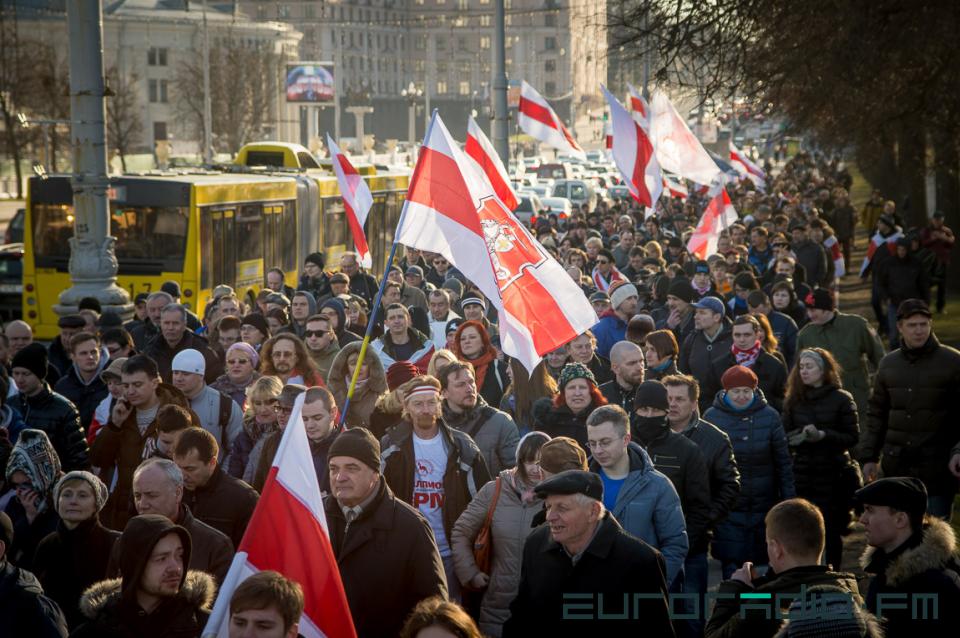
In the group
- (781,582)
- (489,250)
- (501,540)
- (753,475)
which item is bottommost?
(753,475)

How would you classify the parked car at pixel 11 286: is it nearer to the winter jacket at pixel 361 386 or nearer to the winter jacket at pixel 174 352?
the winter jacket at pixel 174 352

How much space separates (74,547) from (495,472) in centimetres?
246

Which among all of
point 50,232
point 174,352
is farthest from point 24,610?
point 50,232

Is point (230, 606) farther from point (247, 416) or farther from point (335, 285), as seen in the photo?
point (335, 285)

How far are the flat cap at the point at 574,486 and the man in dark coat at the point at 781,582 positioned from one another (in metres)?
0.55

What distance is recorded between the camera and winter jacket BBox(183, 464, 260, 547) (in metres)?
6.30

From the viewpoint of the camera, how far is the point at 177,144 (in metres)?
98.9

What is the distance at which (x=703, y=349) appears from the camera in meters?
11.0

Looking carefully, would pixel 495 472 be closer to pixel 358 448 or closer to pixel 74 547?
pixel 358 448

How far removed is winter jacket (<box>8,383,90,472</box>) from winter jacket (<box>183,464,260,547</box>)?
2111 millimetres

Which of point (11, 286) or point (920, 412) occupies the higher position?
point (920, 412)

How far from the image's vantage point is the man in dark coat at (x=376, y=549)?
217 inches

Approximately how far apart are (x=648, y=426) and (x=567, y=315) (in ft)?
2.99

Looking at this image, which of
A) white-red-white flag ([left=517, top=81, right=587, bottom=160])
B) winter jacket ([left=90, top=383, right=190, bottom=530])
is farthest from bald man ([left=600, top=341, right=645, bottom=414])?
white-red-white flag ([left=517, top=81, right=587, bottom=160])
